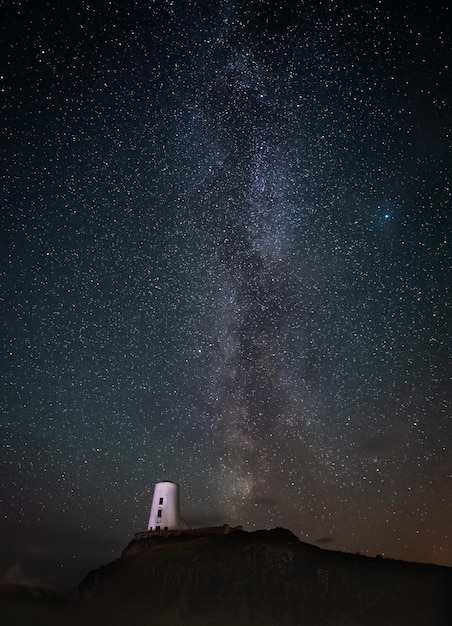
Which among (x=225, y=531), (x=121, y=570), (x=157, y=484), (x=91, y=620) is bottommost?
(x=91, y=620)

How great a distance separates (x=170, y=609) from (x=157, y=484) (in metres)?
14.7

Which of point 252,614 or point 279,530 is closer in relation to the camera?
point 252,614

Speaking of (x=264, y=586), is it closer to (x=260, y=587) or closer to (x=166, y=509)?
(x=260, y=587)

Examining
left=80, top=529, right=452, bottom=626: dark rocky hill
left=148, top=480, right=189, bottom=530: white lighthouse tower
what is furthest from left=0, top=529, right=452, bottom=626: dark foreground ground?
left=148, top=480, right=189, bottom=530: white lighthouse tower

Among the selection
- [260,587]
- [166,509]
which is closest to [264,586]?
[260,587]

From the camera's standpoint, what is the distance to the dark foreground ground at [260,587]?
4609 centimetres

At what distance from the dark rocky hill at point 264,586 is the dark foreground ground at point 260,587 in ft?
0.29

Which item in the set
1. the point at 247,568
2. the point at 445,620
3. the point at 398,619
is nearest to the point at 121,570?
the point at 247,568

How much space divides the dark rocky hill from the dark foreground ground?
9 centimetres

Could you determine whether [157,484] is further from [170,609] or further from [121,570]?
[170,609]

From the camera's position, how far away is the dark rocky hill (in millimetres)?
46312

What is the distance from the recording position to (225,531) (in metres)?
55.6

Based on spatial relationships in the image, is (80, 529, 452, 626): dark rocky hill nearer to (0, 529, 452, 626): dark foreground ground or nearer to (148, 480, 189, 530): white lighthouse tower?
(0, 529, 452, 626): dark foreground ground

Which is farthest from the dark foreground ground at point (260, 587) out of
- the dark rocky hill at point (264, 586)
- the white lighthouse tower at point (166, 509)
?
the white lighthouse tower at point (166, 509)
